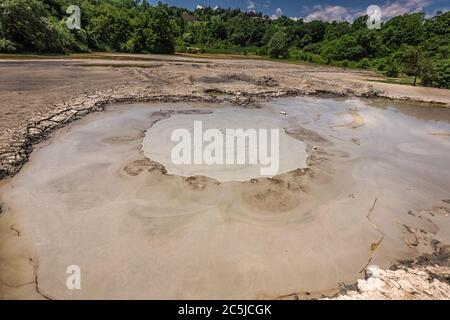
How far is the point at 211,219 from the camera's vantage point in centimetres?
758

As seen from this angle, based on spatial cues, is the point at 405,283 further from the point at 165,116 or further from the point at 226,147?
the point at 165,116

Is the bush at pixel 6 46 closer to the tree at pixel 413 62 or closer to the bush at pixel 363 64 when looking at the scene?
the tree at pixel 413 62

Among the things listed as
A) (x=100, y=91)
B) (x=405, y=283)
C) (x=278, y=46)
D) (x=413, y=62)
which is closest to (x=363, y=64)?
(x=278, y=46)

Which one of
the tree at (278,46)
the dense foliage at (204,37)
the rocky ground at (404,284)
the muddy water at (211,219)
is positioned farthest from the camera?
the tree at (278,46)

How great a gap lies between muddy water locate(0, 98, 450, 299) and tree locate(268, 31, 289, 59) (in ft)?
186

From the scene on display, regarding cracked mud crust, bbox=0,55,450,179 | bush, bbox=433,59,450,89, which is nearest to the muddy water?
cracked mud crust, bbox=0,55,450,179

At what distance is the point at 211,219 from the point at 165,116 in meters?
9.42

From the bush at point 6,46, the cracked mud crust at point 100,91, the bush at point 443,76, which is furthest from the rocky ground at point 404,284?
the bush at point 6,46

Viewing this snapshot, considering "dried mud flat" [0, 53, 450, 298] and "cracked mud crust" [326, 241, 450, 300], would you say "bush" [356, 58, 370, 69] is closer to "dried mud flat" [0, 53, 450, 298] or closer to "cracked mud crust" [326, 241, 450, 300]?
"dried mud flat" [0, 53, 450, 298]

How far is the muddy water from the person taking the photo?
5.80 meters

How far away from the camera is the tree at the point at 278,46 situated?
209ft

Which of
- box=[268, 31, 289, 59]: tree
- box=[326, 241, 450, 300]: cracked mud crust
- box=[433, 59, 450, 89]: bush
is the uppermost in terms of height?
box=[268, 31, 289, 59]: tree

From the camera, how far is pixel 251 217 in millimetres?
7691
